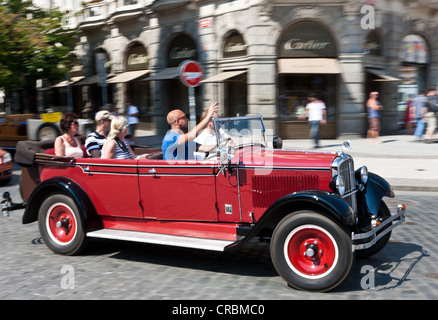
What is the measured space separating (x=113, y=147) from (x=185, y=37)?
600 inches

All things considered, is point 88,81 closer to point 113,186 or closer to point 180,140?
point 113,186

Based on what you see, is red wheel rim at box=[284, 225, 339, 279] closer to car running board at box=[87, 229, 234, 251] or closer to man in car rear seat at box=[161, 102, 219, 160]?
car running board at box=[87, 229, 234, 251]

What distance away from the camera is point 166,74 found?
65.6ft

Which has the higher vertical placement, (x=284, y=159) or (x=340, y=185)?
(x=284, y=159)

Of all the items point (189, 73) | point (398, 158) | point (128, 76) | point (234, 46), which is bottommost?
point (398, 158)

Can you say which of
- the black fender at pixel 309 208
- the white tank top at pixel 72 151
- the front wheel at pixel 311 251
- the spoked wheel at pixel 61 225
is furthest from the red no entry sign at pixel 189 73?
the front wheel at pixel 311 251

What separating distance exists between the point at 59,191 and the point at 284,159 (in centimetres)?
256

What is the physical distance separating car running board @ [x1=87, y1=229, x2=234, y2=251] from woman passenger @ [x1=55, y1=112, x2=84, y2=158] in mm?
1117

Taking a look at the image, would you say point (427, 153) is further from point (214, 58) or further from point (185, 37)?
point (185, 37)

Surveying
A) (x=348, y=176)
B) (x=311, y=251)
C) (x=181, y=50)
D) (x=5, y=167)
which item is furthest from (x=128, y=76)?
(x=311, y=251)

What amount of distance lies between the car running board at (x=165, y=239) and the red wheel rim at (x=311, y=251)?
583 mm

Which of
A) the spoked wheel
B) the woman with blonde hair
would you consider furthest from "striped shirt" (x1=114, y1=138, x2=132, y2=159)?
the spoked wheel

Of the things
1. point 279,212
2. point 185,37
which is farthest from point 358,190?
point 185,37

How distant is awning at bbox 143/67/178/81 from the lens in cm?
1948
